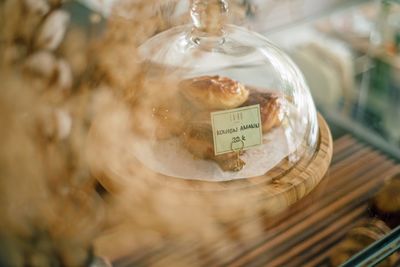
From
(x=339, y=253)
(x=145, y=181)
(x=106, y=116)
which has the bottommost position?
(x=339, y=253)

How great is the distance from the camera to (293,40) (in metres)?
1.25

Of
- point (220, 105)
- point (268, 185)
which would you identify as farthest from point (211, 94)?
point (268, 185)

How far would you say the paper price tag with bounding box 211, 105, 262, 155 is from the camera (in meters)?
0.66

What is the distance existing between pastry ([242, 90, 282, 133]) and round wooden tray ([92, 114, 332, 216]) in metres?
0.05

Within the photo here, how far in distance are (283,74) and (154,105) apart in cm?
22

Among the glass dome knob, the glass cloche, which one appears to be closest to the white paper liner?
the glass cloche

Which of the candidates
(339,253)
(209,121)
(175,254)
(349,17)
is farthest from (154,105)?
(349,17)

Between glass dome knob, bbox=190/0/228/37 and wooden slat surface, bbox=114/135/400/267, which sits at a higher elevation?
glass dome knob, bbox=190/0/228/37

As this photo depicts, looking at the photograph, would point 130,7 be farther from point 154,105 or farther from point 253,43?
point 253,43

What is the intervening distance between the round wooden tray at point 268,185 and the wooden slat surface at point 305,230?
0.04m

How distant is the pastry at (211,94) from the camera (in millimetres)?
671

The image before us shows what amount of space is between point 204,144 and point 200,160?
21 millimetres

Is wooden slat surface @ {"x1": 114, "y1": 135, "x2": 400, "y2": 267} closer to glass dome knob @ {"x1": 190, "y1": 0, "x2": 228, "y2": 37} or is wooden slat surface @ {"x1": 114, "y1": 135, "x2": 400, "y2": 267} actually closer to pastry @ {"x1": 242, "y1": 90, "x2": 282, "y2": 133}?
pastry @ {"x1": 242, "y1": 90, "x2": 282, "y2": 133}

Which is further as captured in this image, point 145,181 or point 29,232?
point 145,181
